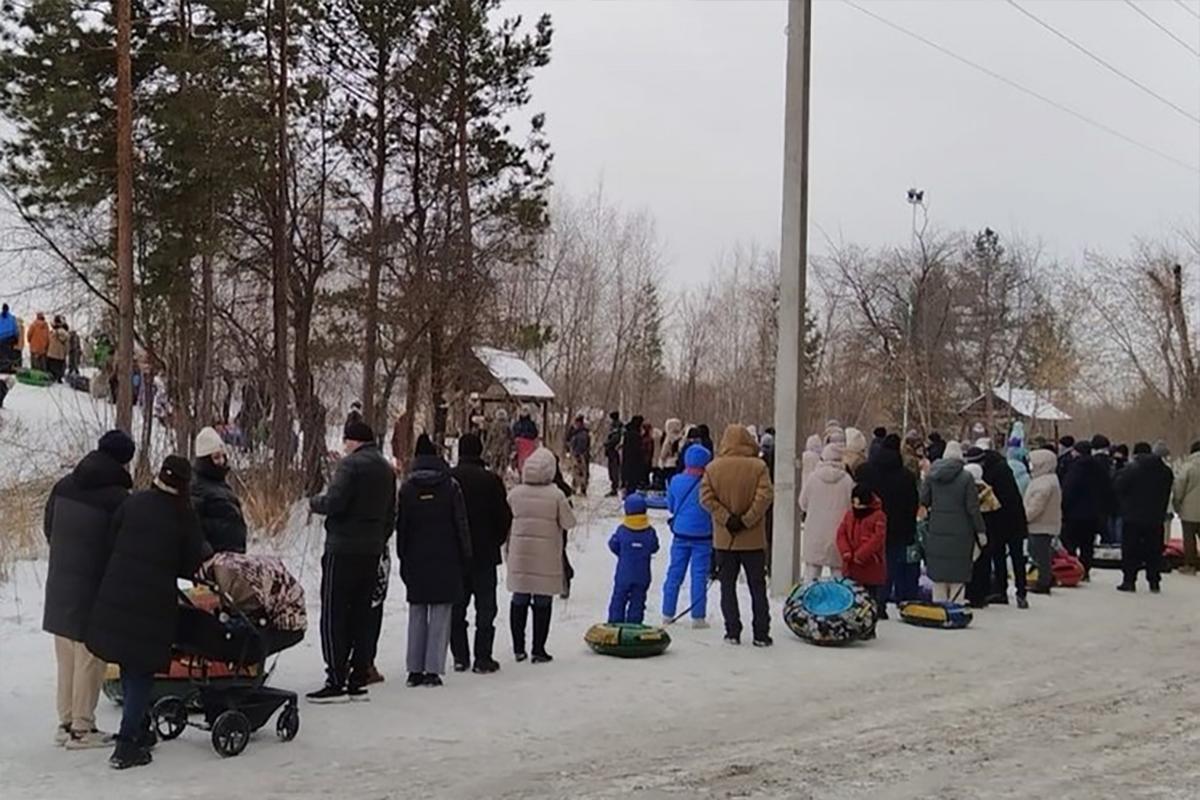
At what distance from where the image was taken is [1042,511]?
1496 centimetres

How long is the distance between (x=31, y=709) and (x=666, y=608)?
5871mm

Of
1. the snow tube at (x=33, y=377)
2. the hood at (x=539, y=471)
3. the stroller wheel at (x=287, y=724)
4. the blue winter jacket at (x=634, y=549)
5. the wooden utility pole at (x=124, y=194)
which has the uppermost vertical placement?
the wooden utility pole at (x=124, y=194)

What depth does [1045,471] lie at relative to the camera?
15141 millimetres

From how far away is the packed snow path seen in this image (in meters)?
6.86

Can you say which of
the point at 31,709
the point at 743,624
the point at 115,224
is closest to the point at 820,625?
the point at 743,624

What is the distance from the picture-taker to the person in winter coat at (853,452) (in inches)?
534

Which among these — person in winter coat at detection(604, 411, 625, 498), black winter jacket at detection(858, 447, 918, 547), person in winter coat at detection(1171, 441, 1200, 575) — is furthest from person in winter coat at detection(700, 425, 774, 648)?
person in winter coat at detection(604, 411, 625, 498)

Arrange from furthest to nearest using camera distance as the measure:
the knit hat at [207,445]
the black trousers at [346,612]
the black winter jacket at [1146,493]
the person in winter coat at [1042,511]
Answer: the black winter jacket at [1146,493], the person in winter coat at [1042,511], the black trousers at [346,612], the knit hat at [207,445]

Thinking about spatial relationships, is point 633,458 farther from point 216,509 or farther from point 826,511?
point 216,509

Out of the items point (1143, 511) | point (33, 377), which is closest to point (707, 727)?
point (1143, 511)

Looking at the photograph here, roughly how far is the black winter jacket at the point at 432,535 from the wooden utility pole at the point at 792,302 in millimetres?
5398

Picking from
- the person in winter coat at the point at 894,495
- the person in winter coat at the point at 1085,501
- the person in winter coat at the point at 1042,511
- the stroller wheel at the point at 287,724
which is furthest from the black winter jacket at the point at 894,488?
the stroller wheel at the point at 287,724

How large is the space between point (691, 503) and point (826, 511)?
1.95 metres

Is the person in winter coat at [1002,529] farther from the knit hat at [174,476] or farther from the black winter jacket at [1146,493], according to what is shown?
the knit hat at [174,476]
